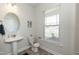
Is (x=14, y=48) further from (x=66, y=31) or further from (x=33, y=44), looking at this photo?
(x=66, y=31)

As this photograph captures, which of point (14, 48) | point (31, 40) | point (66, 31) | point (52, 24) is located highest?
point (52, 24)

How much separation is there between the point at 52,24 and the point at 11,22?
63 centimetres

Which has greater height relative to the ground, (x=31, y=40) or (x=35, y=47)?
(x=31, y=40)

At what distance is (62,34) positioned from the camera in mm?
1287

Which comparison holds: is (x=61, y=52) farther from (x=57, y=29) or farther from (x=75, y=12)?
(x=75, y=12)

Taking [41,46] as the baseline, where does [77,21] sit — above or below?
above

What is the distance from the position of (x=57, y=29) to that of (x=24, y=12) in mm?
578

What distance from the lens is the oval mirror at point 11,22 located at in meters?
1.28

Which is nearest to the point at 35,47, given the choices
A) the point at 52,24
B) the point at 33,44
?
the point at 33,44

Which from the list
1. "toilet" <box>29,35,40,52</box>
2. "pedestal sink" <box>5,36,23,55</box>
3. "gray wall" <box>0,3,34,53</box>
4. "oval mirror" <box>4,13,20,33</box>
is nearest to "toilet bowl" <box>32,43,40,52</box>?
"toilet" <box>29,35,40,52</box>

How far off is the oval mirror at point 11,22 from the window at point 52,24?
46 cm

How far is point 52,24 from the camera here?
1.33 meters

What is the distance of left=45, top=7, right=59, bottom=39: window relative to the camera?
4.28 ft
